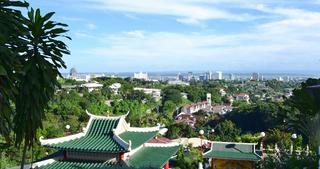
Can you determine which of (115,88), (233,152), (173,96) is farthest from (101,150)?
(173,96)

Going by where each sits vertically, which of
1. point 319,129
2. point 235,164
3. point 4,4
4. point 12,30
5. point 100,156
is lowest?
point 235,164

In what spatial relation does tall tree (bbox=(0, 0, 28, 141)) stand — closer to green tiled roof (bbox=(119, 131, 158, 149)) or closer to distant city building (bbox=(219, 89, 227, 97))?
green tiled roof (bbox=(119, 131, 158, 149))

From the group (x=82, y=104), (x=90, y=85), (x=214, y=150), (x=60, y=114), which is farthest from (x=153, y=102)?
(x=214, y=150)

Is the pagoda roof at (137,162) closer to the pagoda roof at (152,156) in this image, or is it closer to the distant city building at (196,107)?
the pagoda roof at (152,156)

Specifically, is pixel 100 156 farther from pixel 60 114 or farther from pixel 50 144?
pixel 60 114

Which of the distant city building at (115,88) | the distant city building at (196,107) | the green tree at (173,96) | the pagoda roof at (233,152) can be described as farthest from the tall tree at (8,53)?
the green tree at (173,96)

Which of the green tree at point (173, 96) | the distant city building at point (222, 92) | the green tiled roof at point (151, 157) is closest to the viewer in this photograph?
the green tiled roof at point (151, 157)

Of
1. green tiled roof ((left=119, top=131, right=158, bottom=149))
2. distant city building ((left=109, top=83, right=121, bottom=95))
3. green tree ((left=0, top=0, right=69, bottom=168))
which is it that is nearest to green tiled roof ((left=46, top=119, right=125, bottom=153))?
green tiled roof ((left=119, top=131, right=158, bottom=149))
